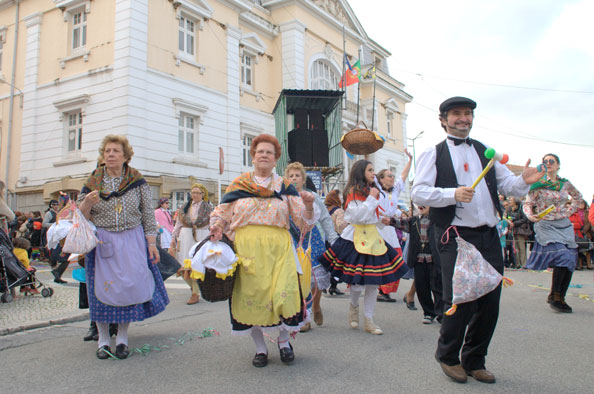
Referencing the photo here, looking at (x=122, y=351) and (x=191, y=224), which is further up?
(x=191, y=224)

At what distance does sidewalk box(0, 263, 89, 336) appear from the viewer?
5.38 meters

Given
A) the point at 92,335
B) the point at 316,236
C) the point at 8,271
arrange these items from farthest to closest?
the point at 8,271 < the point at 316,236 < the point at 92,335

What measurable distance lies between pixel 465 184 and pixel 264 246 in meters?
1.63

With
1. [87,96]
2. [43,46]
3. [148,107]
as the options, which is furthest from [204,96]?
[43,46]

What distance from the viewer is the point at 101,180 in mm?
4309

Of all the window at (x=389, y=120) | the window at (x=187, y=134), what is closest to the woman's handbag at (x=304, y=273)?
the window at (x=187, y=134)

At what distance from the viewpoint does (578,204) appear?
658 cm

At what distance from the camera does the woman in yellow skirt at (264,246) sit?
11.9ft

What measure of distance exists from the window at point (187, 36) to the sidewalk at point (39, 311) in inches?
486

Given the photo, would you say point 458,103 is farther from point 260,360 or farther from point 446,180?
point 260,360

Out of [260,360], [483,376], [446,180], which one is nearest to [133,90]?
[260,360]

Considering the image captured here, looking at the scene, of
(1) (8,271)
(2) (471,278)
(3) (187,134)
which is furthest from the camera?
(3) (187,134)

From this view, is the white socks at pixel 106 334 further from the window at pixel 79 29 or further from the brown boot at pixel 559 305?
the window at pixel 79 29

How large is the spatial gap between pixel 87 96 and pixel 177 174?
4196 mm
